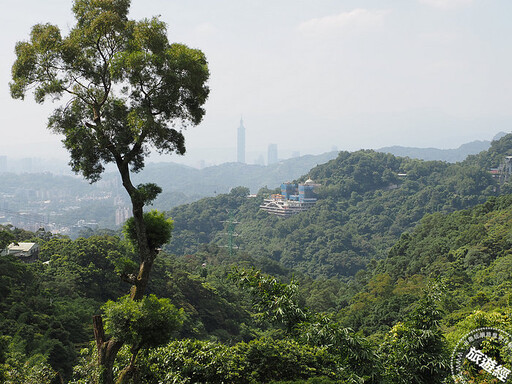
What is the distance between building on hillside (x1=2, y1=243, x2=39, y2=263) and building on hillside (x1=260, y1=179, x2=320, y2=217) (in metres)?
42.6

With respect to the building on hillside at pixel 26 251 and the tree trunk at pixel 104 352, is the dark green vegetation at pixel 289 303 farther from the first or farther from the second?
the building on hillside at pixel 26 251

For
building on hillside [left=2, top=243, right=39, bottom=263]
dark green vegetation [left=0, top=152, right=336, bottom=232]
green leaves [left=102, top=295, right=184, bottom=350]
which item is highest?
green leaves [left=102, top=295, right=184, bottom=350]

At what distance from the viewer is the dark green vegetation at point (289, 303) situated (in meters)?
4.83

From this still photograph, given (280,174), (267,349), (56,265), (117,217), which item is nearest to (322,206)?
(56,265)

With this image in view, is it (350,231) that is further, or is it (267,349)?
(350,231)

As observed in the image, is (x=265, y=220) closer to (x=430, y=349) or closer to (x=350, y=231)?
(x=350, y=231)

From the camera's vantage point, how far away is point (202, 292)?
798 inches

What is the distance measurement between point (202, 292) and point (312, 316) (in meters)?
15.9

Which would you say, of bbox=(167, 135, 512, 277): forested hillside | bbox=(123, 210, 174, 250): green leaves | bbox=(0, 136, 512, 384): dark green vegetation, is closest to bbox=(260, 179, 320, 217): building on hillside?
bbox=(167, 135, 512, 277): forested hillside

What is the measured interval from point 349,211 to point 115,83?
54.5 m

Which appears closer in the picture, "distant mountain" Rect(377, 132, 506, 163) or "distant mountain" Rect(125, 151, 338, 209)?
"distant mountain" Rect(377, 132, 506, 163)

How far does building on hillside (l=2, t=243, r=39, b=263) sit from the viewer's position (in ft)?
58.1

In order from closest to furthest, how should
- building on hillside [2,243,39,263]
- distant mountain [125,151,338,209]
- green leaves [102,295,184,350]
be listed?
green leaves [102,295,184,350] < building on hillside [2,243,39,263] < distant mountain [125,151,338,209]

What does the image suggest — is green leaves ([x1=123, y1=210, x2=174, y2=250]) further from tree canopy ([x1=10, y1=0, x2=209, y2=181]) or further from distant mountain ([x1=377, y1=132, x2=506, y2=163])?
distant mountain ([x1=377, y1=132, x2=506, y2=163])
